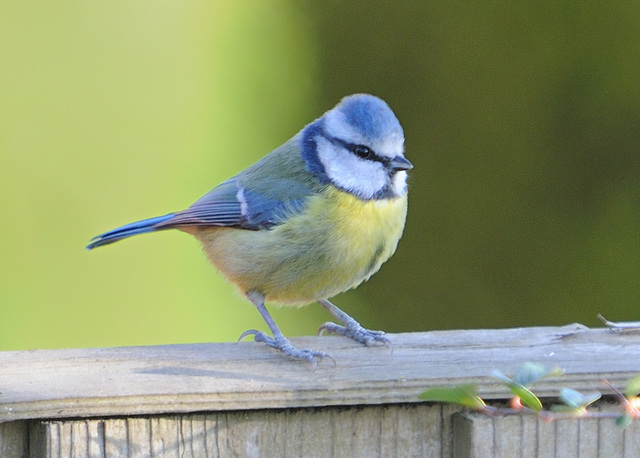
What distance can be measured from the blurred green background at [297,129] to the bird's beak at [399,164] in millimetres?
960

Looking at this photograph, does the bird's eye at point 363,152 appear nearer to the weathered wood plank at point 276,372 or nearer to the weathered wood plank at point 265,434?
the weathered wood plank at point 276,372

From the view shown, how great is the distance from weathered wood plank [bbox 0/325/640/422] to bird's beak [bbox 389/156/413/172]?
662 mm

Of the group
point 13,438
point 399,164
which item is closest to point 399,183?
point 399,164

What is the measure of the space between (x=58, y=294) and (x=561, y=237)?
6.36 ft

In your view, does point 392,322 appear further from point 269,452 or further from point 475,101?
point 269,452

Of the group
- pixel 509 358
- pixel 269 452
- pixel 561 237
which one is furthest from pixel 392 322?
pixel 269 452

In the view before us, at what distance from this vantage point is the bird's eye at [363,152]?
2475 mm

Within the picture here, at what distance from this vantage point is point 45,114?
10.5 feet

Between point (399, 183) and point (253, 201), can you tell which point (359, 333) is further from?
point (253, 201)

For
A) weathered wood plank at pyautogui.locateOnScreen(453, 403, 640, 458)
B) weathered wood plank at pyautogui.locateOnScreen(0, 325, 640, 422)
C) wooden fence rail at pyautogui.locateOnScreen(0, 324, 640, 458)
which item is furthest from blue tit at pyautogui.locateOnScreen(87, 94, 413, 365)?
weathered wood plank at pyautogui.locateOnScreen(453, 403, 640, 458)

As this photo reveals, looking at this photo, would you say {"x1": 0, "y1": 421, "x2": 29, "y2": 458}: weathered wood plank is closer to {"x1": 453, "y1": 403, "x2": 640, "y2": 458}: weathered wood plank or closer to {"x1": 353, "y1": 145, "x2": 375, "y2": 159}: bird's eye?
Answer: {"x1": 453, "y1": 403, "x2": 640, "y2": 458}: weathered wood plank

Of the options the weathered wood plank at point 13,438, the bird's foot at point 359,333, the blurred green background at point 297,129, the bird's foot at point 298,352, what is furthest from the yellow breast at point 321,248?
the weathered wood plank at point 13,438

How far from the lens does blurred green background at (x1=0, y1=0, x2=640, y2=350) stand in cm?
319

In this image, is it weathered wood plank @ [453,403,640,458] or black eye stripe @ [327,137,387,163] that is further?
black eye stripe @ [327,137,387,163]
